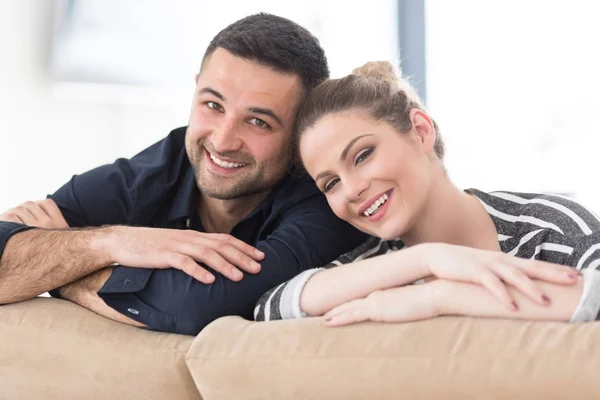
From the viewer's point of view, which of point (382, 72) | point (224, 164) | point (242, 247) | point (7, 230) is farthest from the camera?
point (224, 164)

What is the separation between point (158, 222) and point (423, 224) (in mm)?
697

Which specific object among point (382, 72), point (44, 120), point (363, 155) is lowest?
point (44, 120)

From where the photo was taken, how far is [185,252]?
1.42m

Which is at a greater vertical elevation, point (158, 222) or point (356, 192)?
point (356, 192)

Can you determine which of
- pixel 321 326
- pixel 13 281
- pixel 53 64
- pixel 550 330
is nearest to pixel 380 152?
pixel 321 326

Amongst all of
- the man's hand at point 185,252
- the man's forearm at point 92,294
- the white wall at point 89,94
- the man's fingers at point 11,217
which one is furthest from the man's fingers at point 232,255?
the white wall at point 89,94

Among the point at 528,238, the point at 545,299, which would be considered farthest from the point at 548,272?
the point at 528,238

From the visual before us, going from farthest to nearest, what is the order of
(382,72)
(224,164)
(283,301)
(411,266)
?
(224,164)
(382,72)
(283,301)
(411,266)

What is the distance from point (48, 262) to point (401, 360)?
31.7 inches

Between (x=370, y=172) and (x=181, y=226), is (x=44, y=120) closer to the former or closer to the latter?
(x=181, y=226)

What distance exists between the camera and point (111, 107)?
347cm

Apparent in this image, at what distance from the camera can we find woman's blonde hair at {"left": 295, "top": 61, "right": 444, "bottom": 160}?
1537 mm

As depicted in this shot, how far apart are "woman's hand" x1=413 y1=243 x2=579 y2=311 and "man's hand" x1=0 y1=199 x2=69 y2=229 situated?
1.03 m

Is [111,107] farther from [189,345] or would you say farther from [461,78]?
[189,345]
